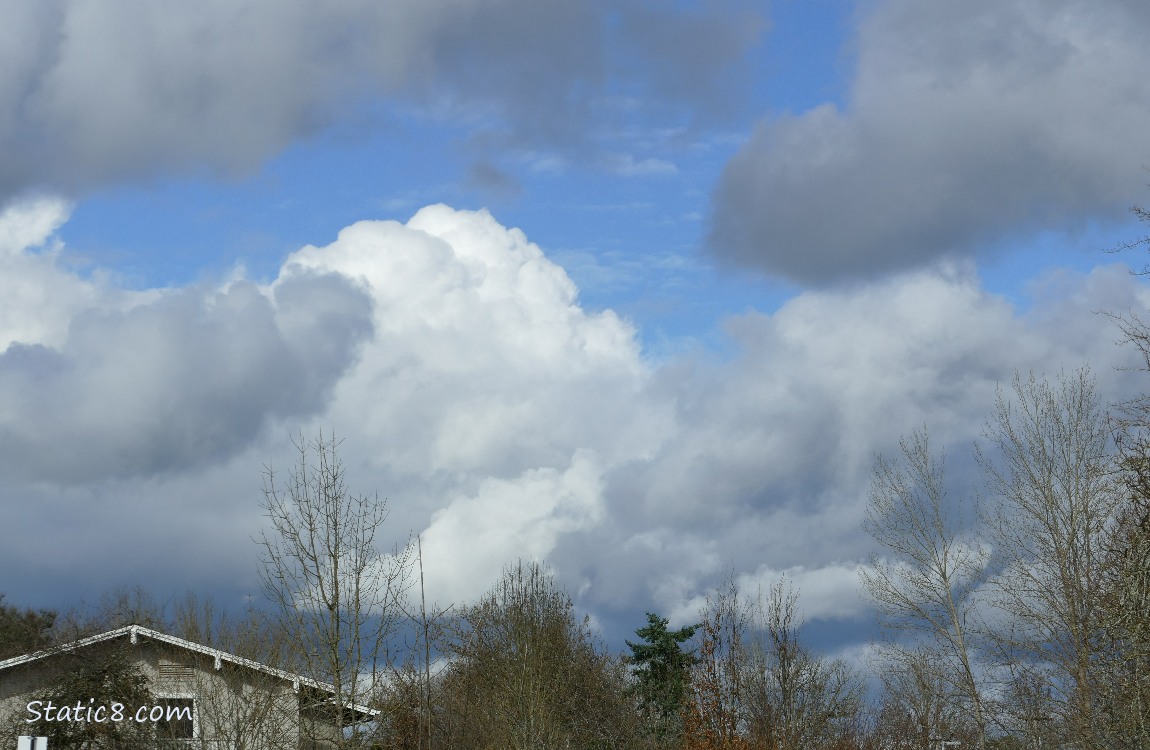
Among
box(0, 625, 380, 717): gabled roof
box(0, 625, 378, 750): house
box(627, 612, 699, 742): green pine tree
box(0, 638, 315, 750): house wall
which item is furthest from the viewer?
box(627, 612, 699, 742): green pine tree

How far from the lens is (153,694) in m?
31.7

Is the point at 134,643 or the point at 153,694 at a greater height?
the point at 134,643

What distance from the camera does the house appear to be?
2828cm

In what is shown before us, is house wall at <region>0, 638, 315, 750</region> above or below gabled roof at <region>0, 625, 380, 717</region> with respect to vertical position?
below

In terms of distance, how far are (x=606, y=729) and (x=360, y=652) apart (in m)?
23.7

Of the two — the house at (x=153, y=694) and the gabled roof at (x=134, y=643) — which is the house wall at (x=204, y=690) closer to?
the house at (x=153, y=694)

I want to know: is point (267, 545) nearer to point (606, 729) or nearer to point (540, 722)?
point (540, 722)

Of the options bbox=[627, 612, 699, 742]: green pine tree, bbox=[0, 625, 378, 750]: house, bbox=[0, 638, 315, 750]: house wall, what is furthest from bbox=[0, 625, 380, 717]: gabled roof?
bbox=[627, 612, 699, 742]: green pine tree

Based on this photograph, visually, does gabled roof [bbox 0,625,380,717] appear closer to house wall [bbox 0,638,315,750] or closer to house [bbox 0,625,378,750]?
house [bbox 0,625,378,750]

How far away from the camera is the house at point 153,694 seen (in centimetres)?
2828

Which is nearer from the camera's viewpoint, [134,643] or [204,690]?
[204,690]

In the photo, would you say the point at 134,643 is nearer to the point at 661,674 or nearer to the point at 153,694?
the point at 153,694

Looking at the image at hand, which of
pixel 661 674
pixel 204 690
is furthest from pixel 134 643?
pixel 661 674

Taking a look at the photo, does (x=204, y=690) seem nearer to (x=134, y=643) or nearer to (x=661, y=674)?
(x=134, y=643)
